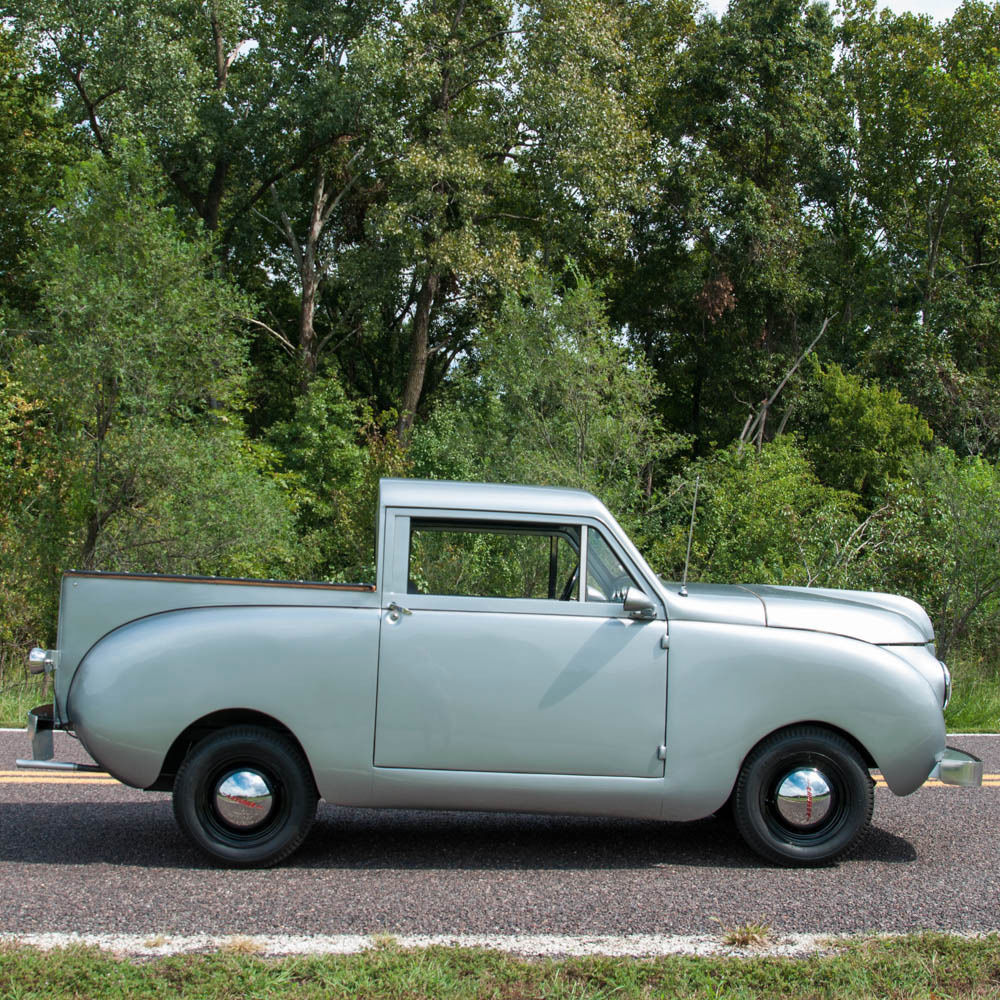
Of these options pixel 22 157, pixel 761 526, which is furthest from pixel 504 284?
pixel 22 157

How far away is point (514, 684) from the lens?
5.62 meters

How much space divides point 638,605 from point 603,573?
11.2 inches

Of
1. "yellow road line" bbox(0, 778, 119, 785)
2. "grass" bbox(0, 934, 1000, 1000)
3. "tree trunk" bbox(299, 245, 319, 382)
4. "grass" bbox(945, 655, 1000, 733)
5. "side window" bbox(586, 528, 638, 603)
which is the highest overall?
"tree trunk" bbox(299, 245, 319, 382)

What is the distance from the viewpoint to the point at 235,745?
5.55 meters

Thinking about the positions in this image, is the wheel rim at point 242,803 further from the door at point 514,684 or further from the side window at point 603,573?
the side window at point 603,573

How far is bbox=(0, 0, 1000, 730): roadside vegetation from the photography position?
1759cm

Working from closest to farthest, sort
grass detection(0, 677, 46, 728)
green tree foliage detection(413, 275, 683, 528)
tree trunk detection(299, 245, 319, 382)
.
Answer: grass detection(0, 677, 46, 728) → green tree foliage detection(413, 275, 683, 528) → tree trunk detection(299, 245, 319, 382)

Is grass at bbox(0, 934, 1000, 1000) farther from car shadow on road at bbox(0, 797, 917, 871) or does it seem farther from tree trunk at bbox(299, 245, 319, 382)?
tree trunk at bbox(299, 245, 319, 382)

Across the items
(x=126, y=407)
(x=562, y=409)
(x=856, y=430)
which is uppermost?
(x=856, y=430)

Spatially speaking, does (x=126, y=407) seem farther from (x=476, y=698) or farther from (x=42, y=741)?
(x=476, y=698)

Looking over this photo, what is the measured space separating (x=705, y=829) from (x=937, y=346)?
1169 inches

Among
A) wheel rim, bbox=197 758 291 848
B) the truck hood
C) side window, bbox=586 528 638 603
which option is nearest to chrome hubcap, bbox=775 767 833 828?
the truck hood

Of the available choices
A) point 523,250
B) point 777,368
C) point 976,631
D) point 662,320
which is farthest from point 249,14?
point 976,631

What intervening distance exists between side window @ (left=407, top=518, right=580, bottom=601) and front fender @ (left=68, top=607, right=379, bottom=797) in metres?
0.47
